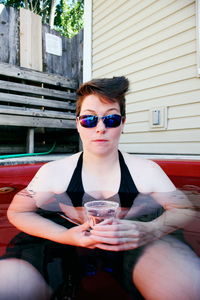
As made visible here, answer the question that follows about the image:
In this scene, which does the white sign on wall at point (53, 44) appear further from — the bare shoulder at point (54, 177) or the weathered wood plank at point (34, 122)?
the bare shoulder at point (54, 177)

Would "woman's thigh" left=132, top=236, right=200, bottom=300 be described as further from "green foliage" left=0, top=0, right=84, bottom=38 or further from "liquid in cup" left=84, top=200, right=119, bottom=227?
"green foliage" left=0, top=0, right=84, bottom=38

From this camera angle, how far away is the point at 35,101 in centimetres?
513

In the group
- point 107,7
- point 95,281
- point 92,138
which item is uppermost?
point 107,7

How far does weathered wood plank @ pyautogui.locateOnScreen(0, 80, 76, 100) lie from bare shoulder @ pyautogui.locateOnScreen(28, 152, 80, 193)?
362 centimetres

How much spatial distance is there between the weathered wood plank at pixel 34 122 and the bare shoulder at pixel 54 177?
3.02 metres

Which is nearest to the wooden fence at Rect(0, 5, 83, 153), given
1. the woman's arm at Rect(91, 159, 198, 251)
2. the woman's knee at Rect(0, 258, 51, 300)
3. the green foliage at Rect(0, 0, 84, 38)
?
the woman's arm at Rect(91, 159, 198, 251)

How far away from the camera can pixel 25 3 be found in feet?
54.1

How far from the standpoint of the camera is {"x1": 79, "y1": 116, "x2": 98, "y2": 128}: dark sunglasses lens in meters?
1.57

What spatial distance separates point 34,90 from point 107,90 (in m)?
3.96

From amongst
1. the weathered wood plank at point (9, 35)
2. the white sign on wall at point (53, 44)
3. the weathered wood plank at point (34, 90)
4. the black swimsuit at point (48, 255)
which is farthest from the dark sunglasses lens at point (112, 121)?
the white sign on wall at point (53, 44)

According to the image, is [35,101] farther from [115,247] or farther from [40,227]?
[115,247]

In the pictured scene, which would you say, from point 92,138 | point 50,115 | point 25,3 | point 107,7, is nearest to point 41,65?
point 50,115

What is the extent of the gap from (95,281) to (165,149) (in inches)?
137

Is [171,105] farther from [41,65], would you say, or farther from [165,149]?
[41,65]
